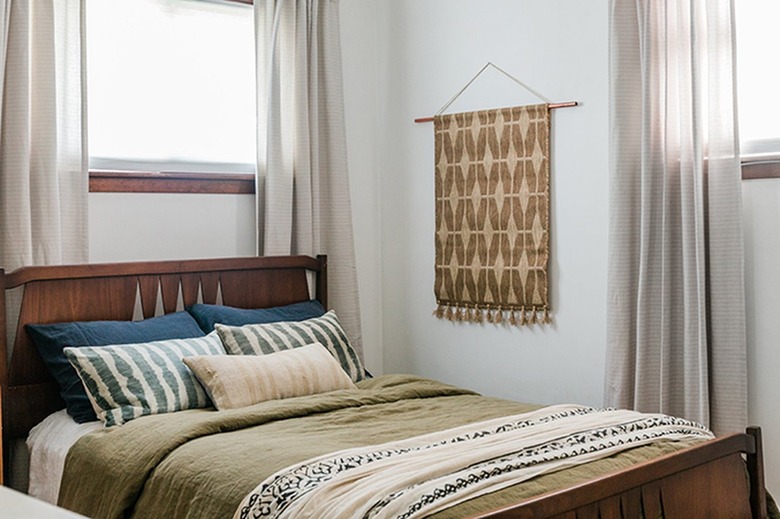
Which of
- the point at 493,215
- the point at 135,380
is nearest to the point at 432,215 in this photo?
the point at 493,215

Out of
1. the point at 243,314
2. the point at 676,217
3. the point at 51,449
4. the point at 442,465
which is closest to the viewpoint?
the point at 442,465

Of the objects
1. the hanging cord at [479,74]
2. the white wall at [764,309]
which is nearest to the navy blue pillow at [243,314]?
the hanging cord at [479,74]

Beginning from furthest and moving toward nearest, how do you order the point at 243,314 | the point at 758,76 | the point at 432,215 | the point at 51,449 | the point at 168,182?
the point at 432,215 → the point at 168,182 → the point at 243,314 → the point at 758,76 → the point at 51,449

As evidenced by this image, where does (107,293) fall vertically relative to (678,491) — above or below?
above

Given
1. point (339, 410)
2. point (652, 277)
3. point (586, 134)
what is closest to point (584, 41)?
point (586, 134)

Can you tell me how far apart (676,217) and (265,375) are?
1.63 m

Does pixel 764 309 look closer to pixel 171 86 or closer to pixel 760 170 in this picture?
pixel 760 170

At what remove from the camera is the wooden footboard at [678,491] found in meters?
2.07

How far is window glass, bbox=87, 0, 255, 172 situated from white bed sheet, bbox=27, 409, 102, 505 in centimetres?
110

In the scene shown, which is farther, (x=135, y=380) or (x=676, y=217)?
(x=676, y=217)

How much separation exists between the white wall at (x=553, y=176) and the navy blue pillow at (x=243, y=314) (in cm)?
75

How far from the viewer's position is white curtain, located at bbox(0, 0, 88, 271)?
11.2 ft

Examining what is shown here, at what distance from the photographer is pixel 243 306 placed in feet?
13.2

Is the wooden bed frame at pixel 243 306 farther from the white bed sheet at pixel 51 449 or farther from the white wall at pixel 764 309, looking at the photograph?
the white wall at pixel 764 309
